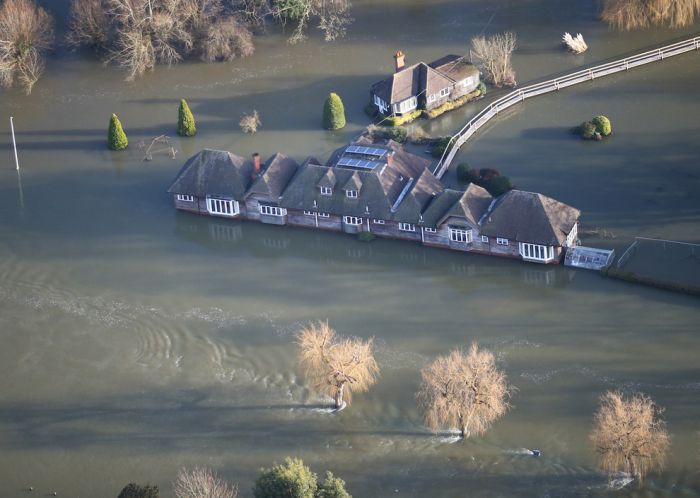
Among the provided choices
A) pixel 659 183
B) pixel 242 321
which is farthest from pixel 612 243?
pixel 242 321

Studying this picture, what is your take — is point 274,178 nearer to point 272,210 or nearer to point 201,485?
point 272,210

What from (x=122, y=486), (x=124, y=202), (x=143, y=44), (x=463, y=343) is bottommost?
(x=122, y=486)

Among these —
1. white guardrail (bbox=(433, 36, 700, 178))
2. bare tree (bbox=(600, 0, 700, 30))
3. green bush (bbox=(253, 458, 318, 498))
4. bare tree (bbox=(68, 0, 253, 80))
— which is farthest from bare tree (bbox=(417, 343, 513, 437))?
bare tree (bbox=(600, 0, 700, 30))

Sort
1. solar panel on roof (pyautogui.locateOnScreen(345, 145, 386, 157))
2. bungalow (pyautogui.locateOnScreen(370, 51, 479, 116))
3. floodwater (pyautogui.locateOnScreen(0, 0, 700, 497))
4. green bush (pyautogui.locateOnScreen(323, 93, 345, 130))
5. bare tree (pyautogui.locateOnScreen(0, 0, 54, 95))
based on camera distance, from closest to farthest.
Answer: floodwater (pyautogui.locateOnScreen(0, 0, 700, 497))
solar panel on roof (pyautogui.locateOnScreen(345, 145, 386, 157))
green bush (pyautogui.locateOnScreen(323, 93, 345, 130))
bungalow (pyautogui.locateOnScreen(370, 51, 479, 116))
bare tree (pyautogui.locateOnScreen(0, 0, 54, 95))

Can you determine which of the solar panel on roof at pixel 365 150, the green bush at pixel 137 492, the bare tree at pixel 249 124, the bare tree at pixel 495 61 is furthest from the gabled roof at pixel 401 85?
the green bush at pixel 137 492

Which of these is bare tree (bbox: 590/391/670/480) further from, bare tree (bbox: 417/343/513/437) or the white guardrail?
the white guardrail

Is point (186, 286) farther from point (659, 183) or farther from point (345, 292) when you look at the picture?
point (659, 183)
